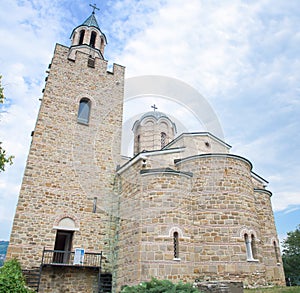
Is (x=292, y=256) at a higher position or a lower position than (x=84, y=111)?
lower

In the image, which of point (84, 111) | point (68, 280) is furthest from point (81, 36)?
point (68, 280)

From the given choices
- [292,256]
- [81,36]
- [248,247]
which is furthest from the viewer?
[292,256]

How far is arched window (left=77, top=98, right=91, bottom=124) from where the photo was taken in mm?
12992

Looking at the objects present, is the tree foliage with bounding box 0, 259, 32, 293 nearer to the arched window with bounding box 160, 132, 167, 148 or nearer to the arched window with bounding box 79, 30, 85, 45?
the arched window with bounding box 160, 132, 167, 148

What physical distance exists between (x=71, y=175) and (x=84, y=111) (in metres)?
3.64

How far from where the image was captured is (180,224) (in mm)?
9109

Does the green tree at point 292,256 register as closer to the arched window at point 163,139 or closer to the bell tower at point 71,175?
the arched window at point 163,139

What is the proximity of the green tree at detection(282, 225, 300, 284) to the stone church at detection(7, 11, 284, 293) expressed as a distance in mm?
11318

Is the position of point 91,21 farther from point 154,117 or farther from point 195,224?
point 195,224

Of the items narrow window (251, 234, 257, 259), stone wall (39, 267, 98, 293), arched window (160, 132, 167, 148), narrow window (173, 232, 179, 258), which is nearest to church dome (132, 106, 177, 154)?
arched window (160, 132, 167, 148)

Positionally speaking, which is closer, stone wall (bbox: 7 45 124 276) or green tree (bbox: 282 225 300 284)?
stone wall (bbox: 7 45 124 276)

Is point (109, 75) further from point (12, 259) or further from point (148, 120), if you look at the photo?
point (12, 259)

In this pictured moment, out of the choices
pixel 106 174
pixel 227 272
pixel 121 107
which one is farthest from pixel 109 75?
pixel 227 272

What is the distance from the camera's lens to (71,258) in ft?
33.5
